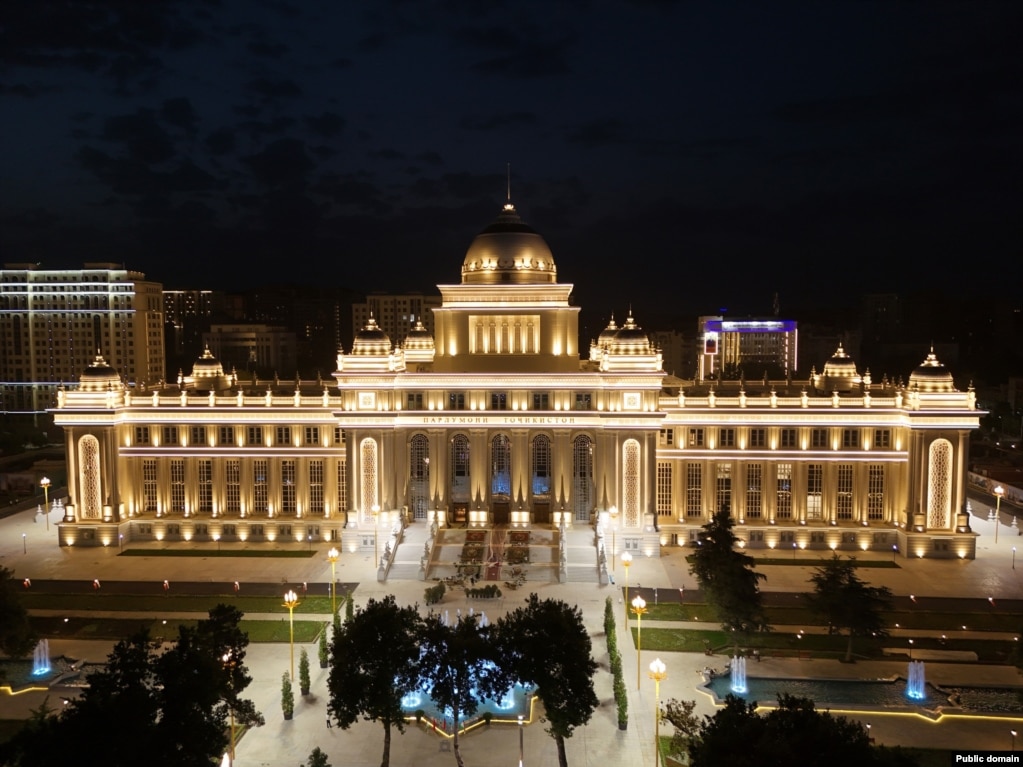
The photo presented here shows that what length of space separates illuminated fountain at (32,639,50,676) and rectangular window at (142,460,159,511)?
77.3ft

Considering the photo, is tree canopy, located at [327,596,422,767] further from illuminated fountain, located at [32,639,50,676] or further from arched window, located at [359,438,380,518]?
arched window, located at [359,438,380,518]

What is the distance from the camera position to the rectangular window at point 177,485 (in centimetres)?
5847

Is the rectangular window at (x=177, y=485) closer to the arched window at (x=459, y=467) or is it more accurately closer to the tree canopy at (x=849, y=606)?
the arched window at (x=459, y=467)

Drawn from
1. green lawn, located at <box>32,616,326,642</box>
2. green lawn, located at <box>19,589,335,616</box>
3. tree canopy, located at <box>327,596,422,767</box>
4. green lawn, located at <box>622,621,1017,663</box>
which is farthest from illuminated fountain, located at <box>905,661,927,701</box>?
green lawn, located at <box>19,589,335,616</box>

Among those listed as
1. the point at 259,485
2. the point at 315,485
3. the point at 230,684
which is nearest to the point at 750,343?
the point at 315,485

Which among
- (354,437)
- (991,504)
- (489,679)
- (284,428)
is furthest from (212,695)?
(991,504)

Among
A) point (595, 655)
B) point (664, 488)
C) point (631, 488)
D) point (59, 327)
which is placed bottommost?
point (595, 655)

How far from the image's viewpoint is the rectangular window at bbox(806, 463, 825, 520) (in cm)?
5581

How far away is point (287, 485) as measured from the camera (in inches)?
2298

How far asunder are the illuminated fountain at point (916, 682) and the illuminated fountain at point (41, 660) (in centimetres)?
3632

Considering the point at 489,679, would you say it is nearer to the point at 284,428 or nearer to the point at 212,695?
the point at 212,695

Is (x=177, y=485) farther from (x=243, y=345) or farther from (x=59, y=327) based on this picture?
(x=243, y=345)

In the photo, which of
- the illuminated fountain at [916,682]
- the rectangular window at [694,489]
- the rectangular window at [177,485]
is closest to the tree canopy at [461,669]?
the illuminated fountain at [916,682]

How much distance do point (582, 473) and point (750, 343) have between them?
109m
